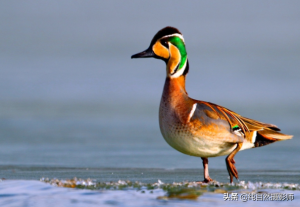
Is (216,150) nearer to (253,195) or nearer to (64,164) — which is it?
(253,195)

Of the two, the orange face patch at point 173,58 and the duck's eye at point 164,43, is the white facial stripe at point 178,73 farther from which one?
the duck's eye at point 164,43

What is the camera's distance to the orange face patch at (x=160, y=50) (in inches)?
268

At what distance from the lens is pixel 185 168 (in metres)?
8.87

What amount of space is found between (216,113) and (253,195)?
1435 mm

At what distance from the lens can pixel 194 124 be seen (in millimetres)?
6422

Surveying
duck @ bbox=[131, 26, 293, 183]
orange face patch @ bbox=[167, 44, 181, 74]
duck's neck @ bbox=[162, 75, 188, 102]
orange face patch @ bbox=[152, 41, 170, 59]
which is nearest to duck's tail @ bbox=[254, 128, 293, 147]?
duck @ bbox=[131, 26, 293, 183]

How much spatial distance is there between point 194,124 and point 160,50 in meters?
1.09

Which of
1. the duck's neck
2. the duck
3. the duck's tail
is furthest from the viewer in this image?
the duck's tail

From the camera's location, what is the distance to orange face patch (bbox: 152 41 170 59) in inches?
268

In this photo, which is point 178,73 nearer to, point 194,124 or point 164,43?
point 164,43

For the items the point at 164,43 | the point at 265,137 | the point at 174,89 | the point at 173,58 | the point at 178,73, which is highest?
the point at 164,43

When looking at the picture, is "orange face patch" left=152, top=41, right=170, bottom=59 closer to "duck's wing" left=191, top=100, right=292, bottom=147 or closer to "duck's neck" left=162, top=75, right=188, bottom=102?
"duck's neck" left=162, top=75, right=188, bottom=102

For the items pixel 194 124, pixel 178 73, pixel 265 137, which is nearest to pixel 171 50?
pixel 178 73

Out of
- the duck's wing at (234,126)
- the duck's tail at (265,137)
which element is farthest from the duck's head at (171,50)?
the duck's tail at (265,137)
